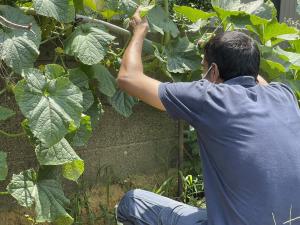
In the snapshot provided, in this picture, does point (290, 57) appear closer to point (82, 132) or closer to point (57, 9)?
point (82, 132)

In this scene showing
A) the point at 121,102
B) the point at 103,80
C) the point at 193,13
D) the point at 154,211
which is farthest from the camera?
the point at 193,13

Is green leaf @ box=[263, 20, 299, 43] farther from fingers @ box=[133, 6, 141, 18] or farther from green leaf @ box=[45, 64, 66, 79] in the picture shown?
green leaf @ box=[45, 64, 66, 79]

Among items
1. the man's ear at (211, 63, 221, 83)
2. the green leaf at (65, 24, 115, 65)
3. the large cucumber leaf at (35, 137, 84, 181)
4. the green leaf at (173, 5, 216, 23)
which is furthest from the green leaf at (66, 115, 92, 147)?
the green leaf at (173, 5, 216, 23)

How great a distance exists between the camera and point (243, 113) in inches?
81.9

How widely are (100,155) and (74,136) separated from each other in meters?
0.74

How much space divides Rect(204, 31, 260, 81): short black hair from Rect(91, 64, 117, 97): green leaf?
1.96 ft

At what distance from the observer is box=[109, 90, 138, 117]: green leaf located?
2789mm

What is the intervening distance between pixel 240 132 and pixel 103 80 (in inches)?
33.2

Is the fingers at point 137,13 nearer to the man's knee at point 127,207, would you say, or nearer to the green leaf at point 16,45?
the green leaf at point 16,45

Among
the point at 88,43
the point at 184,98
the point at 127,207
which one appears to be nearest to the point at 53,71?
the point at 88,43

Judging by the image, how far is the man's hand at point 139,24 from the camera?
2.58 metres

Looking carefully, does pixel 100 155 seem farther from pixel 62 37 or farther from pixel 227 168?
pixel 227 168

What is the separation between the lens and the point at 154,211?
2545 mm

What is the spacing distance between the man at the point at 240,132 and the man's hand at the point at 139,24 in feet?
1.15
